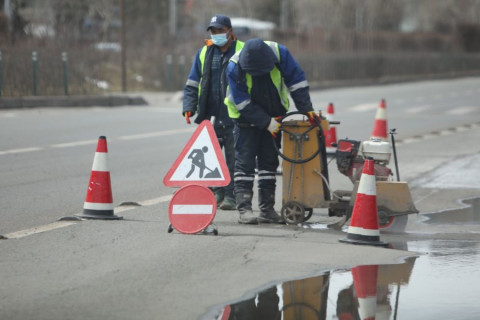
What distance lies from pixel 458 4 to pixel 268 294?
75281mm

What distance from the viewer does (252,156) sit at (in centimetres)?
910

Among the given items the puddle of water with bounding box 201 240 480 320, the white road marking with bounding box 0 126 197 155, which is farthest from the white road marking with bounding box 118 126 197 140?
the puddle of water with bounding box 201 240 480 320

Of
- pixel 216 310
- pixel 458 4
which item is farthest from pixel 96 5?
pixel 216 310

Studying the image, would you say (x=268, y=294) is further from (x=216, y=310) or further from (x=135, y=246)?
(x=135, y=246)

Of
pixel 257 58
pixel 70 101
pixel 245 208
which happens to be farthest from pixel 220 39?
pixel 70 101

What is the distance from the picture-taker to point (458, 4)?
7856cm

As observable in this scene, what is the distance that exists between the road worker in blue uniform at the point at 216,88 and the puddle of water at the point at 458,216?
6.42 ft

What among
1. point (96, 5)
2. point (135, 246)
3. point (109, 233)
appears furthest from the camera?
point (96, 5)

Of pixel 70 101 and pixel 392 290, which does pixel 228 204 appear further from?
pixel 70 101

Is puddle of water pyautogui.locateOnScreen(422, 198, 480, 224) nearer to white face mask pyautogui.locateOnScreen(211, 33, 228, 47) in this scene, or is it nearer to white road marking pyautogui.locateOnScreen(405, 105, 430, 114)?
white face mask pyautogui.locateOnScreen(211, 33, 228, 47)

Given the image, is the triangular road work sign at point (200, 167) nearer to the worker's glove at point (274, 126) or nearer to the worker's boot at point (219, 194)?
the worker's glove at point (274, 126)

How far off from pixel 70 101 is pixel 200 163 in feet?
60.2

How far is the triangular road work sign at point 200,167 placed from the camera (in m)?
8.42

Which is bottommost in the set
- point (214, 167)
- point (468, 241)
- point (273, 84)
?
point (468, 241)
